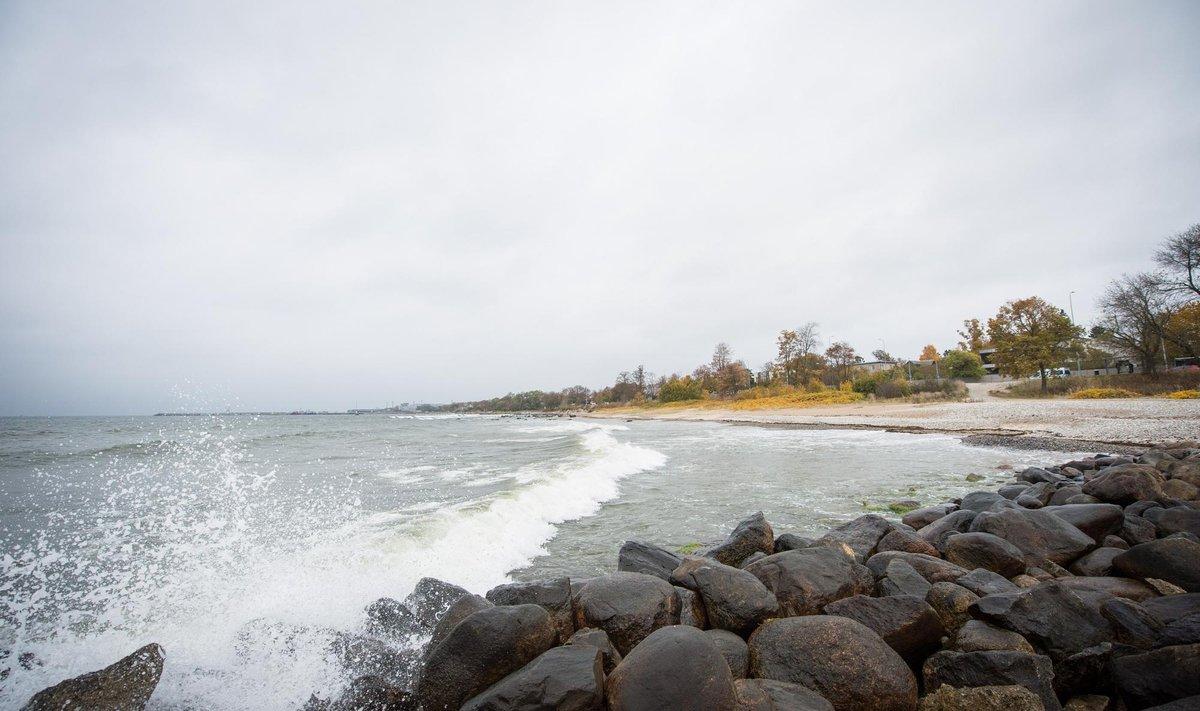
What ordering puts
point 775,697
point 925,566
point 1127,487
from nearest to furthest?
point 775,697, point 925,566, point 1127,487

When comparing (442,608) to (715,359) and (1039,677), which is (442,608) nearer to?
(1039,677)

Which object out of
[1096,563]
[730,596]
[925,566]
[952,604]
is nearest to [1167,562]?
[1096,563]

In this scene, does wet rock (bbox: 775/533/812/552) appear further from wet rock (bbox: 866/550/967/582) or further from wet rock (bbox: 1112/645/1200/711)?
wet rock (bbox: 1112/645/1200/711)

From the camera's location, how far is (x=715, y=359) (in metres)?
91.0

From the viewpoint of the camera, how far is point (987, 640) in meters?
3.43

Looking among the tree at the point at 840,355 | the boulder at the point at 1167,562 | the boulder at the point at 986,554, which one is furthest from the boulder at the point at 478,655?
the tree at the point at 840,355

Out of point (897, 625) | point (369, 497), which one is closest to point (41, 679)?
point (897, 625)

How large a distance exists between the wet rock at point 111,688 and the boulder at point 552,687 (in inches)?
106

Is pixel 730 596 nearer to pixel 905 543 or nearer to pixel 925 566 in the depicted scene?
pixel 925 566

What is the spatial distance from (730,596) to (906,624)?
129cm

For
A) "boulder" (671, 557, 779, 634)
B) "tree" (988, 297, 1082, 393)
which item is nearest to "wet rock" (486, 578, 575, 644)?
"boulder" (671, 557, 779, 634)

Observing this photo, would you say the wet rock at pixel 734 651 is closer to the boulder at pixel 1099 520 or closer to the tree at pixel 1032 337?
the boulder at pixel 1099 520

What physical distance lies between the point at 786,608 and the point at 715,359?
89140mm

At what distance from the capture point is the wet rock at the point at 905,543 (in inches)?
229
